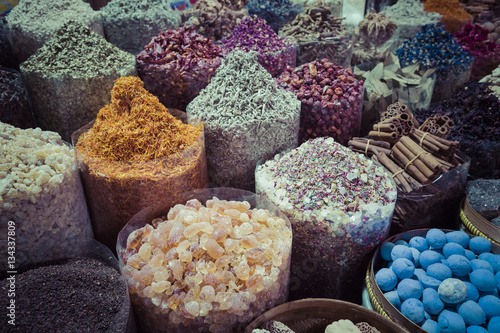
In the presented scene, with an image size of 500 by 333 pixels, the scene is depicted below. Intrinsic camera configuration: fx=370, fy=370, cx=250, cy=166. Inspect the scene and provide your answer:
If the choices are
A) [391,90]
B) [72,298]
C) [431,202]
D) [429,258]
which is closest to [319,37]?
[391,90]

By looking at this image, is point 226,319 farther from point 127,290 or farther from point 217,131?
point 217,131

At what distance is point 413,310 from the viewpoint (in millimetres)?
1019

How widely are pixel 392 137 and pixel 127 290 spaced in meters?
1.20

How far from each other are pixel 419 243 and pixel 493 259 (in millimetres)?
212

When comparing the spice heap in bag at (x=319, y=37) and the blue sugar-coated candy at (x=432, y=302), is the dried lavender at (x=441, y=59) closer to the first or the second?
the spice heap in bag at (x=319, y=37)

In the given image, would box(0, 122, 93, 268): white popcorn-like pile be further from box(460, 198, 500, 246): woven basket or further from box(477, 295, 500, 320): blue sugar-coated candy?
box(460, 198, 500, 246): woven basket

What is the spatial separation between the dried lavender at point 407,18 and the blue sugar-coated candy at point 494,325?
215 cm

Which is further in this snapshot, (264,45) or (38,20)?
(264,45)

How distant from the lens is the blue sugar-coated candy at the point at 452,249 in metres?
1.17

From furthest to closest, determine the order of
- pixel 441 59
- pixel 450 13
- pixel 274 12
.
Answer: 1. pixel 450 13
2. pixel 274 12
3. pixel 441 59

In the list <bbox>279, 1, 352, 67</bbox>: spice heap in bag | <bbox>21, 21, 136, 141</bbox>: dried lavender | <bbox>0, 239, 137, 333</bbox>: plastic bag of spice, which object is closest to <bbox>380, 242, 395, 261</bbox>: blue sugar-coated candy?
<bbox>0, 239, 137, 333</bbox>: plastic bag of spice

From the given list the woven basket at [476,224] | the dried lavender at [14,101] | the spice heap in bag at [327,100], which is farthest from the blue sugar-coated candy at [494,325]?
the dried lavender at [14,101]

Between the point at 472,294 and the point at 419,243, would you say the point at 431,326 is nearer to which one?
the point at 472,294

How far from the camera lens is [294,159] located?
1354 millimetres
